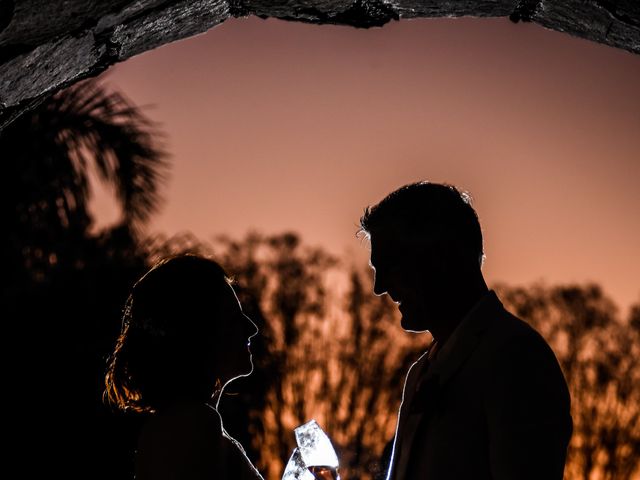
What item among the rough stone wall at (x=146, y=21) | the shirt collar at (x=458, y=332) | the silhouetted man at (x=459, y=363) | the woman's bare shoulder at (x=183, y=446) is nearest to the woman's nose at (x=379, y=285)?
the silhouetted man at (x=459, y=363)

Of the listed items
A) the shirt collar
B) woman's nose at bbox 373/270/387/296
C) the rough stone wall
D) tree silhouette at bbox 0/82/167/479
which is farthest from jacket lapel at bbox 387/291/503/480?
tree silhouette at bbox 0/82/167/479

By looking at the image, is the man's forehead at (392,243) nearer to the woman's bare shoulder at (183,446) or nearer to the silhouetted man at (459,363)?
the silhouetted man at (459,363)

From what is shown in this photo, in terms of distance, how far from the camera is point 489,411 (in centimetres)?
170

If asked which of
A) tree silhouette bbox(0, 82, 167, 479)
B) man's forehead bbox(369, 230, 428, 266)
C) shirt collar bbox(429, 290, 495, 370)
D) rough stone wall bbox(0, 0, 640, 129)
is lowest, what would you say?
tree silhouette bbox(0, 82, 167, 479)

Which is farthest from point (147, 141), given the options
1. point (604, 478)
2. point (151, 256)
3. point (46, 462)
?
point (604, 478)

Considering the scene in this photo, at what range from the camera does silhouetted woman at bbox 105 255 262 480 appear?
208 centimetres

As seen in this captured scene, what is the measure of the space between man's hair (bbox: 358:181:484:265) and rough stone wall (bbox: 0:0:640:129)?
561mm

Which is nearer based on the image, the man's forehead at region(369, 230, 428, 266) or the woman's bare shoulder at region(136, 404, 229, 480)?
the woman's bare shoulder at region(136, 404, 229, 480)

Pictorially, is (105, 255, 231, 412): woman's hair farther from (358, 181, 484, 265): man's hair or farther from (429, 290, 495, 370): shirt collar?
(429, 290, 495, 370): shirt collar

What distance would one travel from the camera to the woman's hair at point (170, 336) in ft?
7.32

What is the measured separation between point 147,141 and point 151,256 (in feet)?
3.17

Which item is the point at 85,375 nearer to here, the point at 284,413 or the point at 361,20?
the point at 361,20

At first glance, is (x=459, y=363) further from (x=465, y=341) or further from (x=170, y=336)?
(x=170, y=336)

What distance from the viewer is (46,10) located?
67.3 inches
